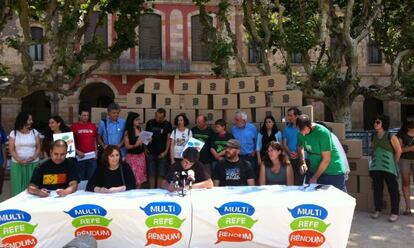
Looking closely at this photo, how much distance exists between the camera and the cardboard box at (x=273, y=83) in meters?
9.14

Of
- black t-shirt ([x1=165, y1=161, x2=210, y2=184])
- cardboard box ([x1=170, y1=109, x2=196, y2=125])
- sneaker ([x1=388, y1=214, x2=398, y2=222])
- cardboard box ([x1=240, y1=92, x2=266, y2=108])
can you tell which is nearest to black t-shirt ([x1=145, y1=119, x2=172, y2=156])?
cardboard box ([x1=170, y1=109, x2=196, y2=125])

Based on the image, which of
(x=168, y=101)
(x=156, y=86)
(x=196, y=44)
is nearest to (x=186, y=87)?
(x=168, y=101)

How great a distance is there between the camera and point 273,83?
9.27 m

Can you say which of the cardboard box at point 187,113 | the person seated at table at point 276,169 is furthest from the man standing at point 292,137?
the cardboard box at point 187,113

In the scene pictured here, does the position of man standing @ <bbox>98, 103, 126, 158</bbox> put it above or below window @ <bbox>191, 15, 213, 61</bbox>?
below

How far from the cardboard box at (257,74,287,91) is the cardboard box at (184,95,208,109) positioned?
1173 mm

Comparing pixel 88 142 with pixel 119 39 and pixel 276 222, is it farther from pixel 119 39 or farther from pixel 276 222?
pixel 119 39

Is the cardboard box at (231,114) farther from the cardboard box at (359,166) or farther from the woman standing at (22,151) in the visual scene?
the woman standing at (22,151)

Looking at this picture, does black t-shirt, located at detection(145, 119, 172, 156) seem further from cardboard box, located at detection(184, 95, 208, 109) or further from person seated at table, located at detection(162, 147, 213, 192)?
person seated at table, located at detection(162, 147, 213, 192)

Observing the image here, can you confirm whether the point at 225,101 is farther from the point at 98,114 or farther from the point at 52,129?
the point at 52,129

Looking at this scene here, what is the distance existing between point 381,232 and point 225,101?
4.14 m

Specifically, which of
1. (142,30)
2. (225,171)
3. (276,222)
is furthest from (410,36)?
(142,30)

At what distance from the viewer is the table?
15.6ft

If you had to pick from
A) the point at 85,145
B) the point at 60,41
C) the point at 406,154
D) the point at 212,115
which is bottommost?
the point at 406,154
